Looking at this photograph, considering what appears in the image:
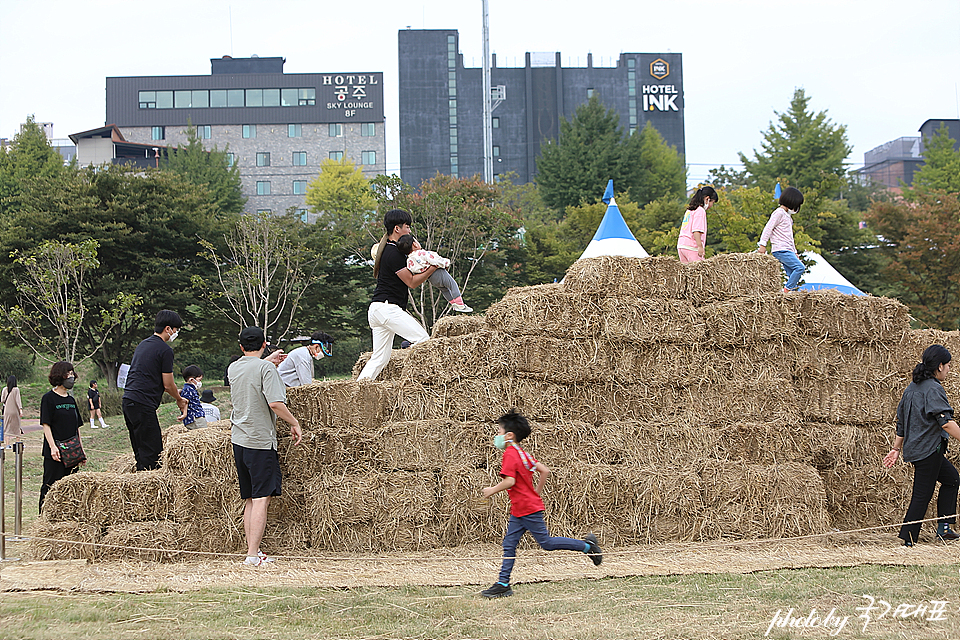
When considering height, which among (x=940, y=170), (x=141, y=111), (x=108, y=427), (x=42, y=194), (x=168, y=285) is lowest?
(x=108, y=427)

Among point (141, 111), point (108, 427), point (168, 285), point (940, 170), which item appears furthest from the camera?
point (141, 111)

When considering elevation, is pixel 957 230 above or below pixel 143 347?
above

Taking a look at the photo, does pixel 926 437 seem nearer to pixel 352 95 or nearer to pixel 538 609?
pixel 538 609

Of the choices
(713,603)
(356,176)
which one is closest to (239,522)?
(713,603)

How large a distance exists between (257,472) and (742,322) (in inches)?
187

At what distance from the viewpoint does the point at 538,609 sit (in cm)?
525

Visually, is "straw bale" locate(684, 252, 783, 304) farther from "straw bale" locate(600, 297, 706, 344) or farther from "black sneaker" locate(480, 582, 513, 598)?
"black sneaker" locate(480, 582, 513, 598)

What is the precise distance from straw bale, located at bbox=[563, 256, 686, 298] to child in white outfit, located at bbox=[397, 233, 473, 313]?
1.13 meters

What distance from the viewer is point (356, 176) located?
64312 millimetres

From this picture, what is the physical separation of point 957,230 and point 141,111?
7143 cm

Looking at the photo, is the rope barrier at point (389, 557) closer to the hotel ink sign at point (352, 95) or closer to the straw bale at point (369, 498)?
the straw bale at point (369, 498)

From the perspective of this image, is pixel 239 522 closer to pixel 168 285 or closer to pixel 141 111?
pixel 168 285

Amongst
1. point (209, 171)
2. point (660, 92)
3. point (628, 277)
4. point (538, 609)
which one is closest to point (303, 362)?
point (628, 277)

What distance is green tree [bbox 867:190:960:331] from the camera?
96.7ft
